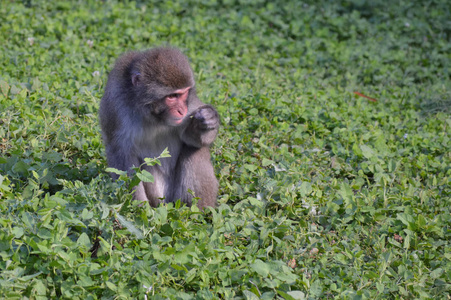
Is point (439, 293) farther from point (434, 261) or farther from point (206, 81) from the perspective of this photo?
point (206, 81)

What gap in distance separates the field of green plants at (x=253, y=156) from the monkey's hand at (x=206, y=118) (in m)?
0.75

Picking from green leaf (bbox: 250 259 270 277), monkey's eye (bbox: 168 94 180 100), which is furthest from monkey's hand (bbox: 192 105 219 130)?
green leaf (bbox: 250 259 270 277)

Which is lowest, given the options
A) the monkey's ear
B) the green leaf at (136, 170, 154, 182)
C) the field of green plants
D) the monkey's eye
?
the field of green plants

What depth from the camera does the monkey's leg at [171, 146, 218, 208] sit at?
4.84 m

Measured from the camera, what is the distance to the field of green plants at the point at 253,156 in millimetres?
3695

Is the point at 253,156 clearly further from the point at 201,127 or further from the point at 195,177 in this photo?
the point at 201,127

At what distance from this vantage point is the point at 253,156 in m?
5.96

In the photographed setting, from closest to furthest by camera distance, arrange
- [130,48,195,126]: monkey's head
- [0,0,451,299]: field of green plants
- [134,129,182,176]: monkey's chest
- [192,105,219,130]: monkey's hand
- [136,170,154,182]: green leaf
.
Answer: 1. [0,0,451,299]: field of green plants
2. [136,170,154,182]: green leaf
3. [130,48,195,126]: monkey's head
4. [192,105,219,130]: monkey's hand
5. [134,129,182,176]: monkey's chest

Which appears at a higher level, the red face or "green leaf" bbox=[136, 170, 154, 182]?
the red face

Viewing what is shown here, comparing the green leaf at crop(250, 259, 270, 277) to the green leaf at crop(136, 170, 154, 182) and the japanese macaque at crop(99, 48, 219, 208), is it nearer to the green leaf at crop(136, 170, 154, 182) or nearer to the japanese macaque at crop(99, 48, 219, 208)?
the green leaf at crop(136, 170, 154, 182)

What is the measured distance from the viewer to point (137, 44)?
26.9ft

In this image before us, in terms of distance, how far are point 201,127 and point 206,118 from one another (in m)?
0.12

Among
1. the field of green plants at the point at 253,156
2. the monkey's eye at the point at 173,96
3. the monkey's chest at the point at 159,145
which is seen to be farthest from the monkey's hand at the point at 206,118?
the field of green plants at the point at 253,156

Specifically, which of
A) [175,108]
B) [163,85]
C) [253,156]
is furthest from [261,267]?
Answer: [253,156]
